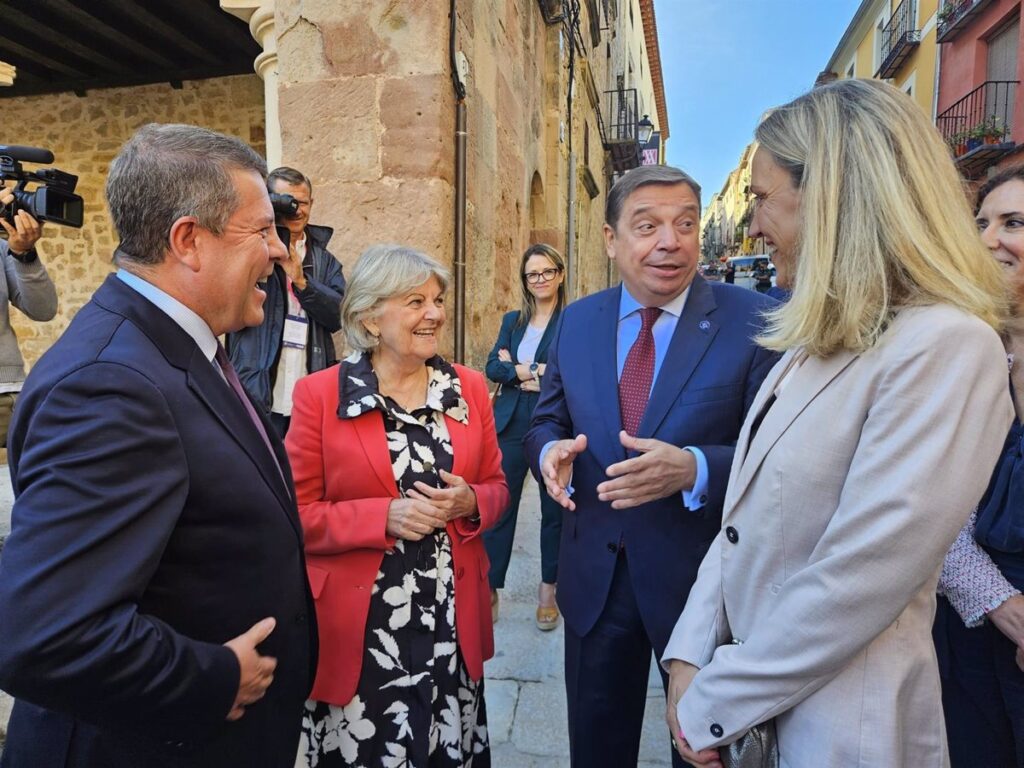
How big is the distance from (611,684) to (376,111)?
3.20 m

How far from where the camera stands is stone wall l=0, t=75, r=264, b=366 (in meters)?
7.95

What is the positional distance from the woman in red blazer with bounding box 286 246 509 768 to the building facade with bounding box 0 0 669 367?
1834 mm

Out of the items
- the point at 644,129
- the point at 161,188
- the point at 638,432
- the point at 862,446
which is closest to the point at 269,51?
the point at 161,188

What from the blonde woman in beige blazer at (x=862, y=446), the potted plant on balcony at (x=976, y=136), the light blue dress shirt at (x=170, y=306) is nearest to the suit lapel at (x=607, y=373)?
the blonde woman in beige blazer at (x=862, y=446)

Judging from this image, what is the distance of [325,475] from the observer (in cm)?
178

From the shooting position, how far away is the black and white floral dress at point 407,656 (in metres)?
1.66

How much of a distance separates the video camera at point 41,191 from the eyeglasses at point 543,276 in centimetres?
217

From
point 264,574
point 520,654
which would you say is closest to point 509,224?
point 520,654

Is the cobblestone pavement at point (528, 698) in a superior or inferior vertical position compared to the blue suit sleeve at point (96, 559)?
inferior

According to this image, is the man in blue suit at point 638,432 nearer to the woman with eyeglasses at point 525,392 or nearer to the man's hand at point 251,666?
the man's hand at point 251,666

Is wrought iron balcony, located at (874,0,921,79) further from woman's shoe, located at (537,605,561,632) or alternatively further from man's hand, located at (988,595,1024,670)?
man's hand, located at (988,595,1024,670)

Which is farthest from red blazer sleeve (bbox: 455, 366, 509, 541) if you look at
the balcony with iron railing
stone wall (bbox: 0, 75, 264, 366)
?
the balcony with iron railing

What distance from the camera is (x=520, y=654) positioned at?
119 inches

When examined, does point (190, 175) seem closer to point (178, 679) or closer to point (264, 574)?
point (264, 574)
